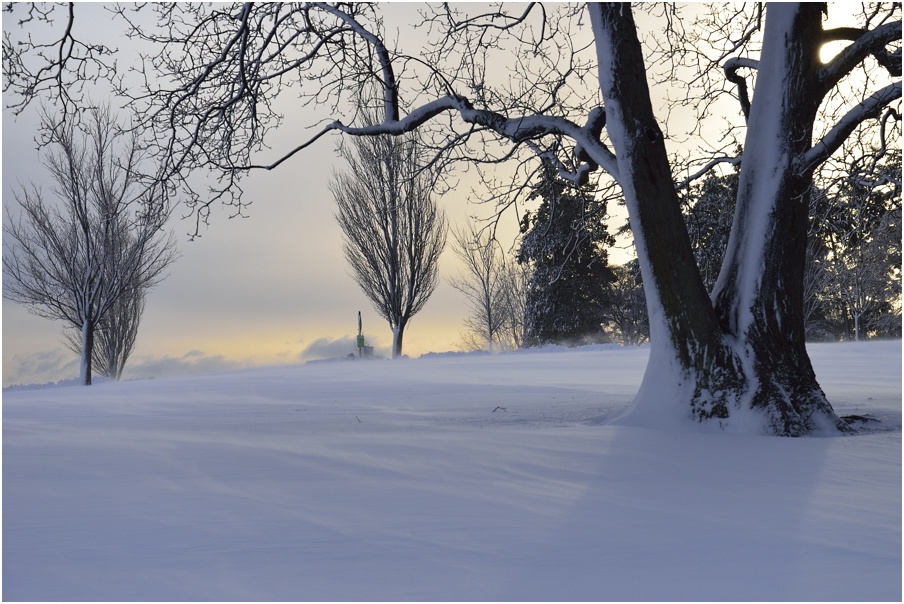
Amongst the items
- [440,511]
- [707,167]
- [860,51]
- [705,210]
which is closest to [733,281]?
[860,51]

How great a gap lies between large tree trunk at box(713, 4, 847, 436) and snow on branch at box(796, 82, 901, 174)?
10 centimetres

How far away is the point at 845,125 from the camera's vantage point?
20.5ft

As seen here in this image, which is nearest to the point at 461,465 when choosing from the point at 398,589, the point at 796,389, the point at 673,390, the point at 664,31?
the point at 398,589

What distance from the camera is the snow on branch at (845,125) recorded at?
5.98 meters

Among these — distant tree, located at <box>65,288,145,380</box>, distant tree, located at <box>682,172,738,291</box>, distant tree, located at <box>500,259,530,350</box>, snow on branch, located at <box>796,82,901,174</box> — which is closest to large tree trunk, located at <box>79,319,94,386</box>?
distant tree, located at <box>65,288,145,380</box>

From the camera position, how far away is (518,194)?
824 centimetres

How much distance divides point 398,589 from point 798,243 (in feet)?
17.2

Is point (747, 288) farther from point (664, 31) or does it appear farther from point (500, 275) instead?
point (500, 275)

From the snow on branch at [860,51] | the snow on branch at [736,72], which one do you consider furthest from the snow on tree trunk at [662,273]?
the snow on branch at [736,72]

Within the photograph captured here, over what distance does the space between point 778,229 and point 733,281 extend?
1.77 ft

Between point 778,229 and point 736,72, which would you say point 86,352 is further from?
point 778,229

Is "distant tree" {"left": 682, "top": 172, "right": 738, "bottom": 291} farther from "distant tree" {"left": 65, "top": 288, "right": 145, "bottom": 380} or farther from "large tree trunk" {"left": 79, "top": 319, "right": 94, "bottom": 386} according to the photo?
"distant tree" {"left": 65, "top": 288, "right": 145, "bottom": 380}

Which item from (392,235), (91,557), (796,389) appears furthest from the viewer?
→ (392,235)

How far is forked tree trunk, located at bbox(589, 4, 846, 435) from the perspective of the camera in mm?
5828
